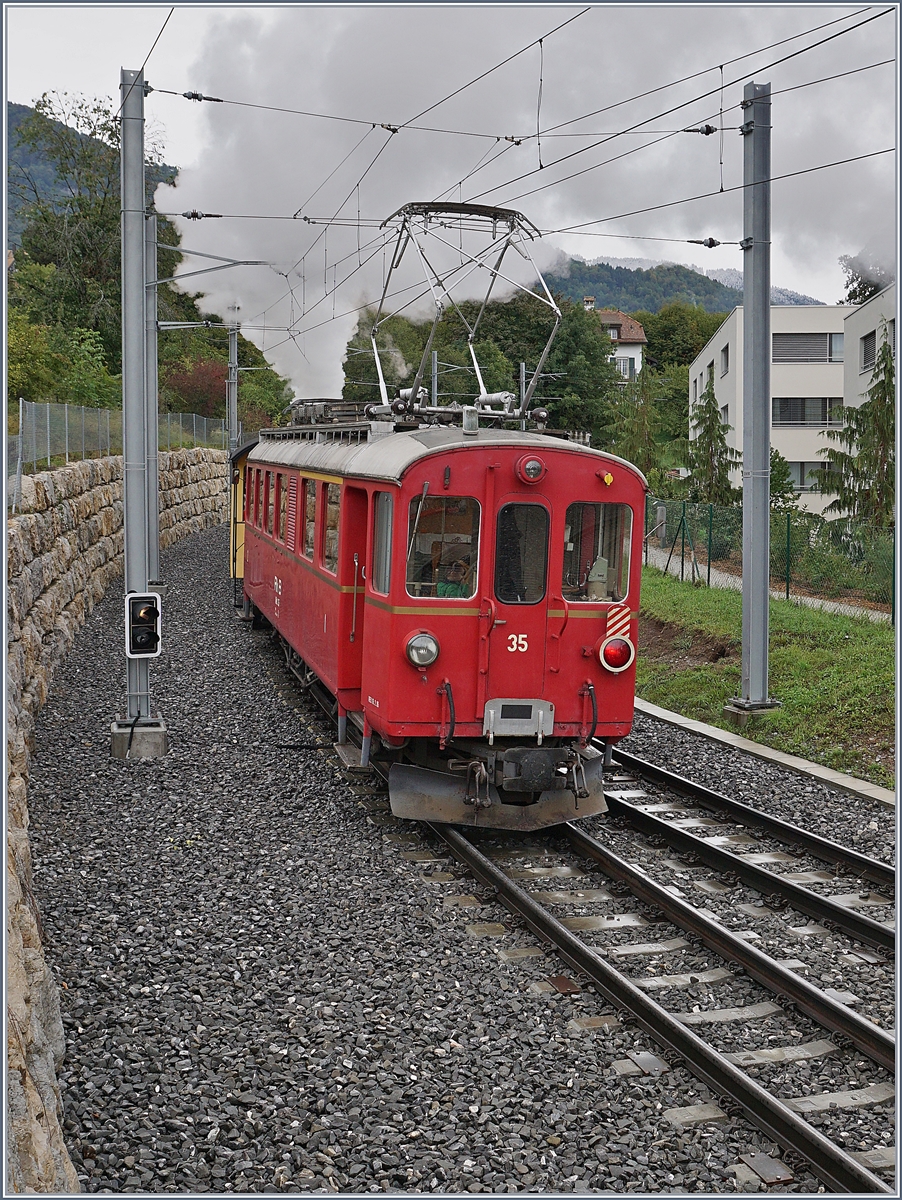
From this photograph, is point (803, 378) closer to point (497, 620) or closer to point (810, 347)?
point (810, 347)

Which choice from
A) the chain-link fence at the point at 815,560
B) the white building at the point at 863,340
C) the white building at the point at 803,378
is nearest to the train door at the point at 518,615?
the chain-link fence at the point at 815,560

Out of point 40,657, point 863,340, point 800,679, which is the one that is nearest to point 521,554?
point 800,679

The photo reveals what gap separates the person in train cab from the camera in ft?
29.2

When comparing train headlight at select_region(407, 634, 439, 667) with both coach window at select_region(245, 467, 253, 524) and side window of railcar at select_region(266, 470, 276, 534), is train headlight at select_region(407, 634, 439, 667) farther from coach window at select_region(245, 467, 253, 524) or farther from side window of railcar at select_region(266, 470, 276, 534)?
coach window at select_region(245, 467, 253, 524)

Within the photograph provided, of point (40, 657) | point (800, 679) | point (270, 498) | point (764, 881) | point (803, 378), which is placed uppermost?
point (803, 378)

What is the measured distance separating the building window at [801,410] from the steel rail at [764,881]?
33299 mm

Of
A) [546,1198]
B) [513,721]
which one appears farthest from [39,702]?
[546,1198]

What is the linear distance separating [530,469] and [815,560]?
11119 millimetres

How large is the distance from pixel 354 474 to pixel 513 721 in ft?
8.37

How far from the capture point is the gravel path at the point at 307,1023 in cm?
499

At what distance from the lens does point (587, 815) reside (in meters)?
9.38

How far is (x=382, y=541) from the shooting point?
927 cm

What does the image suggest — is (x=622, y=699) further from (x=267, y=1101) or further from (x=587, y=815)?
(x=267, y=1101)

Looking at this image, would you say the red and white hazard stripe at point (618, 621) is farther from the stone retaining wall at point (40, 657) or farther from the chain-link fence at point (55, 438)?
the chain-link fence at point (55, 438)
